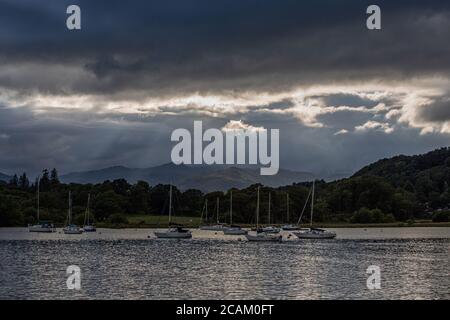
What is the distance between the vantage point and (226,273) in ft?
281

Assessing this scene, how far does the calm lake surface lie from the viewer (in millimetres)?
67188

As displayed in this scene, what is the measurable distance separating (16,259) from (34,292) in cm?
4295

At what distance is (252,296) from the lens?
65.1 meters

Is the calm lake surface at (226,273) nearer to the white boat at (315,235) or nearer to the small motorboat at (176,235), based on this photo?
the white boat at (315,235)

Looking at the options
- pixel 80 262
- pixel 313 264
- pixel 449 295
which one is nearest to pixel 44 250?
pixel 80 262

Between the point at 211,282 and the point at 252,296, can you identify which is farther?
the point at 211,282

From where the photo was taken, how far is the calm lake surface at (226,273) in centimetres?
6719
